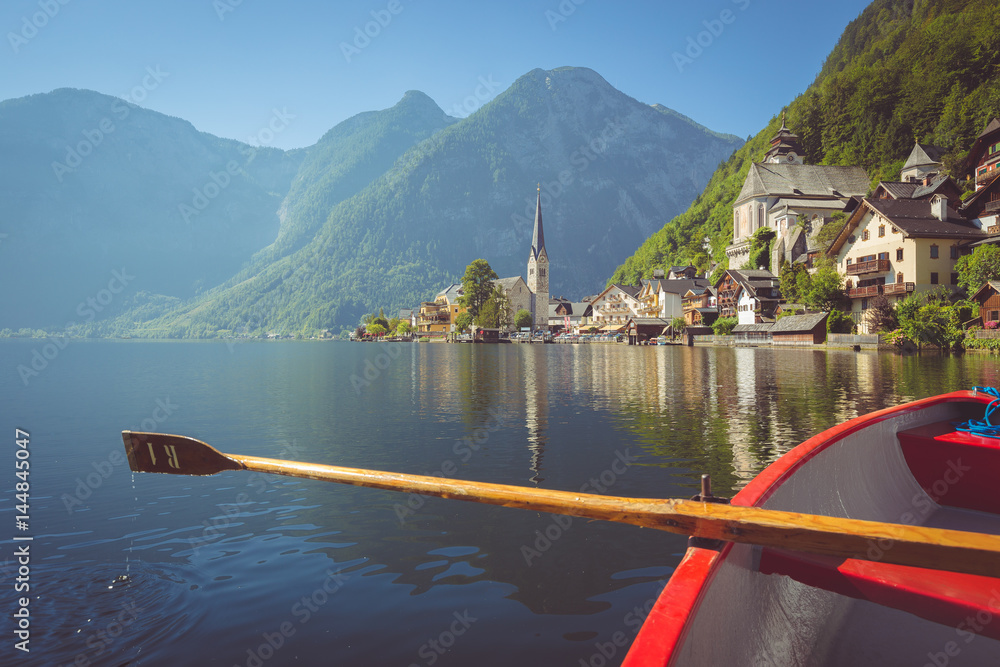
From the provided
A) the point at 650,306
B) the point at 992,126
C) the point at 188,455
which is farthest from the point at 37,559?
the point at 650,306

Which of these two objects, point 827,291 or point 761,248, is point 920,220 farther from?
point 761,248

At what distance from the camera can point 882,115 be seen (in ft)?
299

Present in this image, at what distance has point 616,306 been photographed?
133000 millimetres

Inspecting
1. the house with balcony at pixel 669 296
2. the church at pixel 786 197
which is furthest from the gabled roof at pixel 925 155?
the house with balcony at pixel 669 296

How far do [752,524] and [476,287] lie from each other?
125 m

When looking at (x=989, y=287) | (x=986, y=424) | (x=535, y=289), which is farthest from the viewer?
(x=535, y=289)

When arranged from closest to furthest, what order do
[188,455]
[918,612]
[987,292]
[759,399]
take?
[918,612] < [188,455] < [759,399] < [987,292]

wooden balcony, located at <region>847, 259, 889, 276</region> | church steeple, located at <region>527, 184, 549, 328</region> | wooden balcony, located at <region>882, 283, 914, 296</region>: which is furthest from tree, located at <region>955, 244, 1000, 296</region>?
church steeple, located at <region>527, 184, 549, 328</region>

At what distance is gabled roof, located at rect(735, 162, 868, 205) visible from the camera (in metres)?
95.4

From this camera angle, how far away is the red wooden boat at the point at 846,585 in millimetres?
2689

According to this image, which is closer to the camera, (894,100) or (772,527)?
(772,527)

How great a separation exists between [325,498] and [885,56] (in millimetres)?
139120

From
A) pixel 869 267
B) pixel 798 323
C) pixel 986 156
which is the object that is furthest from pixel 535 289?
pixel 986 156

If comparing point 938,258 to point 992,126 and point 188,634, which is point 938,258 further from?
point 188,634
